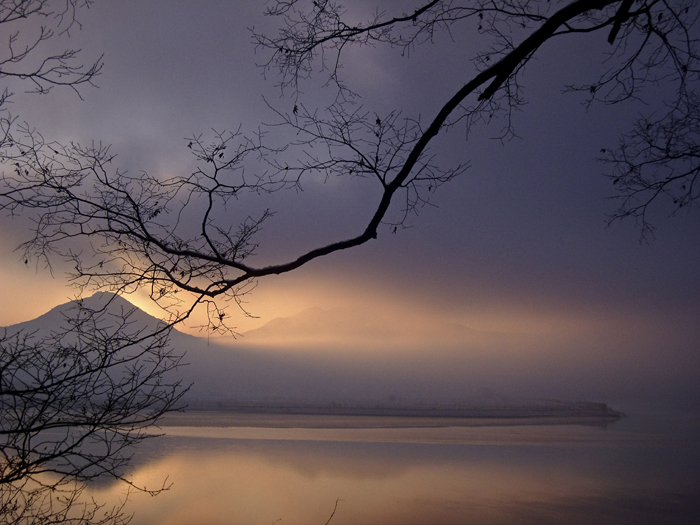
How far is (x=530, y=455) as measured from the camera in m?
16.6

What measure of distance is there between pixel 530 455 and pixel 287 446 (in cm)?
775

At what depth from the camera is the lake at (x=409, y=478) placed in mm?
10703

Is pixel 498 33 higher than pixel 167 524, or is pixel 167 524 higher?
pixel 498 33

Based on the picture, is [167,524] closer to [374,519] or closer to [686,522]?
[374,519]

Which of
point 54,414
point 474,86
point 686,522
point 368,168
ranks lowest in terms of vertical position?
point 686,522

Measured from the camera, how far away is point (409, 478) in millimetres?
13016

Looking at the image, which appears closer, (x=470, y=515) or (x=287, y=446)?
(x=470, y=515)

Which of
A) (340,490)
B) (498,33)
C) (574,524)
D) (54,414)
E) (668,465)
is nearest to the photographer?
(54,414)

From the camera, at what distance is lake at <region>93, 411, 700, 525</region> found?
1070 cm

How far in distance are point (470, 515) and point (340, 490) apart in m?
3.01

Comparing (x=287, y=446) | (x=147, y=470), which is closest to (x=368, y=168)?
(x=147, y=470)

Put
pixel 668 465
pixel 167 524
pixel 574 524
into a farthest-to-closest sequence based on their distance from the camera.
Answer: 1. pixel 668 465
2. pixel 574 524
3. pixel 167 524

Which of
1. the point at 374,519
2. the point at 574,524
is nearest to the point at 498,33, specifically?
the point at 374,519

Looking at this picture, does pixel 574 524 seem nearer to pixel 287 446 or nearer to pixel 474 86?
pixel 287 446
